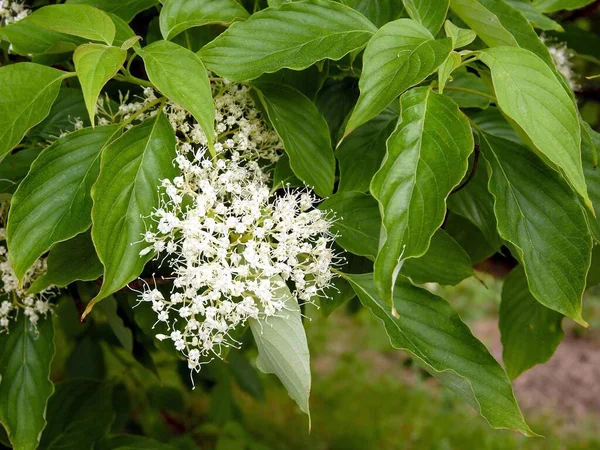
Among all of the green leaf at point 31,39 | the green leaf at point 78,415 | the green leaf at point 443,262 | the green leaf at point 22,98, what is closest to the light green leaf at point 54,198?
the green leaf at point 22,98

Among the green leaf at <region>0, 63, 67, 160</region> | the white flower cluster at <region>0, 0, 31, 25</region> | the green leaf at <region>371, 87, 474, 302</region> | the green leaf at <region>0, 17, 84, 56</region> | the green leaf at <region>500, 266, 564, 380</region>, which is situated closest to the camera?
the green leaf at <region>371, 87, 474, 302</region>

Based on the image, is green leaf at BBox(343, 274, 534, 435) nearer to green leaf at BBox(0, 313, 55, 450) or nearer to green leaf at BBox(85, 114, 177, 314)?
green leaf at BBox(85, 114, 177, 314)

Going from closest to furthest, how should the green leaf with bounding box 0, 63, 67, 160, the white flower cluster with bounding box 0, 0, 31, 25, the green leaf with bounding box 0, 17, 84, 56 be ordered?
the green leaf with bounding box 0, 63, 67, 160, the green leaf with bounding box 0, 17, 84, 56, the white flower cluster with bounding box 0, 0, 31, 25

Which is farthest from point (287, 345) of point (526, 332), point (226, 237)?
point (526, 332)

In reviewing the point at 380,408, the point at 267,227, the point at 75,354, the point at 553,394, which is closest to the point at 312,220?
the point at 267,227

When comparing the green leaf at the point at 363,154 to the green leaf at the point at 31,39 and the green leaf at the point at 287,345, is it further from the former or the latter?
the green leaf at the point at 31,39

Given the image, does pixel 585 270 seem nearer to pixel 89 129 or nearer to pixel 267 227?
pixel 267 227

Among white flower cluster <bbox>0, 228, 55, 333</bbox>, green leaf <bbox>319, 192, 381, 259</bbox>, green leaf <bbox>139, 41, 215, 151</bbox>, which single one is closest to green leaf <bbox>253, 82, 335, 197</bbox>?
green leaf <bbox>319, 192, 381, 259</bbox>

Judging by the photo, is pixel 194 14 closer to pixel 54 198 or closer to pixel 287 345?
pixel 54 198
